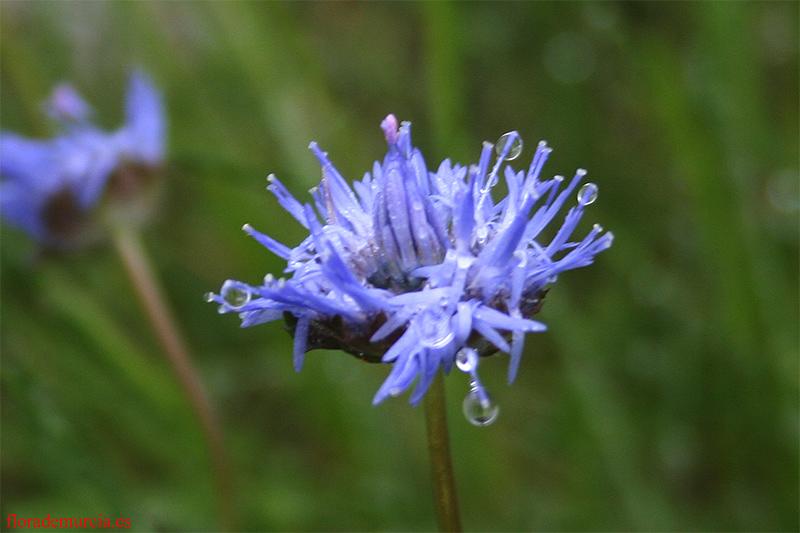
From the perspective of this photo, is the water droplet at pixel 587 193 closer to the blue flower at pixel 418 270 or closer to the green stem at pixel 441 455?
the blue flower at pixel 418 270

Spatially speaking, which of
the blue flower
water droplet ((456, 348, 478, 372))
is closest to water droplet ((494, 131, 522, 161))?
the blue flower

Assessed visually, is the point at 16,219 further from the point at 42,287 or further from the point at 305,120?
the point at 305,120

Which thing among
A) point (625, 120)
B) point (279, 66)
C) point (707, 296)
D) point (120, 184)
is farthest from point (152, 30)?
point (707, 296)

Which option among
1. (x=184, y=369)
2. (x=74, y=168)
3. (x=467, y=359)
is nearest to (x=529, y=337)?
(x=184, y=369)

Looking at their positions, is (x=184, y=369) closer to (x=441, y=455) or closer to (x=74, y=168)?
(x=74, y=168)

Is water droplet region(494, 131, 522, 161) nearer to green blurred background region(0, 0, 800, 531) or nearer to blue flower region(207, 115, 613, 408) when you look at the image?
blue flower region(207, 115, 613, 408)
